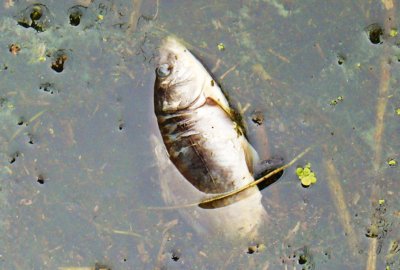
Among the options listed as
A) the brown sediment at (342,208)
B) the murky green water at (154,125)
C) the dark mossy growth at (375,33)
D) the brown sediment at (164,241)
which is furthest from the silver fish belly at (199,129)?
the dark mossy growth at (375,33)

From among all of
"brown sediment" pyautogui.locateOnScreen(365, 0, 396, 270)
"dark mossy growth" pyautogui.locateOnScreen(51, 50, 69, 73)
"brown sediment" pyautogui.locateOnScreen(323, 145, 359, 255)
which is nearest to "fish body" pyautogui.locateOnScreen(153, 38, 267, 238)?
"brown sediment" pyautogui.locateOnScreen(323, 145, 359, 255)

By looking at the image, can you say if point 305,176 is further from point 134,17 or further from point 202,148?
point 134,17

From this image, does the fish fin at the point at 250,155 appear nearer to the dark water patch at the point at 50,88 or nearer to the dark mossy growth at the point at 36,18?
the dark water patch at the point at 50,88

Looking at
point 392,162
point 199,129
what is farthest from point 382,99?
point 199,129

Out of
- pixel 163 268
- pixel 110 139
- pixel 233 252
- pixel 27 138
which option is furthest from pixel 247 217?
pixel 27 138

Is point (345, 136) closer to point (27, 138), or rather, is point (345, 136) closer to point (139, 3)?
point (139, 3)

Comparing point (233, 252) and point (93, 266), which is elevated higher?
point (233, 252)

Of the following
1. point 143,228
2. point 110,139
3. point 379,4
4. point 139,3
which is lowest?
point 143,228

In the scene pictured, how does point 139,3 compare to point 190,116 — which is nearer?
point 190,116
